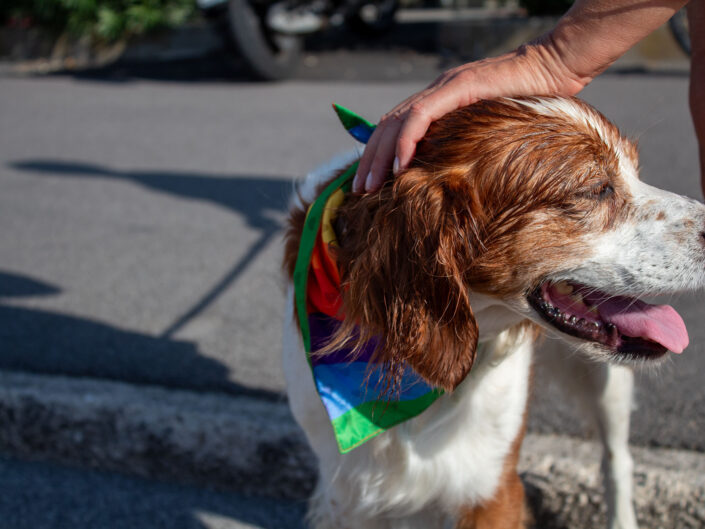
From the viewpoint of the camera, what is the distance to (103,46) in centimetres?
1157

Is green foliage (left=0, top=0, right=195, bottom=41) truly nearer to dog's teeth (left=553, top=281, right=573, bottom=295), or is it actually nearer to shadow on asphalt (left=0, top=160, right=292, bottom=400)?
shadow on asphalt (left=0, top=160, right=292, bottom=400)

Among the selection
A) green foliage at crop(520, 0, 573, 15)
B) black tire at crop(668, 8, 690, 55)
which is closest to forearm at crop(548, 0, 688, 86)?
black tire at crop(668, 8, 690, 55)

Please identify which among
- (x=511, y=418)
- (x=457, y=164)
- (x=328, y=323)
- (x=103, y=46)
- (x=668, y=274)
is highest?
(x=457, y=164)

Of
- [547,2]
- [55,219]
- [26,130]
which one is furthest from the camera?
[547,2]

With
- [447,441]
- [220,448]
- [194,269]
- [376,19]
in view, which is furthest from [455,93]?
[376,19]

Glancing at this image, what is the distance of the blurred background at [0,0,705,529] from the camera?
2.64 m

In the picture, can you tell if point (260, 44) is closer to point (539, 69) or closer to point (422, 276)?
point (539, 69)

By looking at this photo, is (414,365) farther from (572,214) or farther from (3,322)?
(3,322)

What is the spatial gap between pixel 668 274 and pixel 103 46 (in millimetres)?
11506

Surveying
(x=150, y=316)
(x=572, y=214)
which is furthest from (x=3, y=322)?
(x=572, y=214)

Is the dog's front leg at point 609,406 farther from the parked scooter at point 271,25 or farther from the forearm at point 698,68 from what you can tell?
the parked scooter at point 271,25

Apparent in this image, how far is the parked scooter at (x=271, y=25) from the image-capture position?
8.23m

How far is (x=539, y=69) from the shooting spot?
1.86 m

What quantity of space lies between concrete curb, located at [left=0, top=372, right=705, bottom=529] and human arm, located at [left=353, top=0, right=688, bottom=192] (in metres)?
1.21
